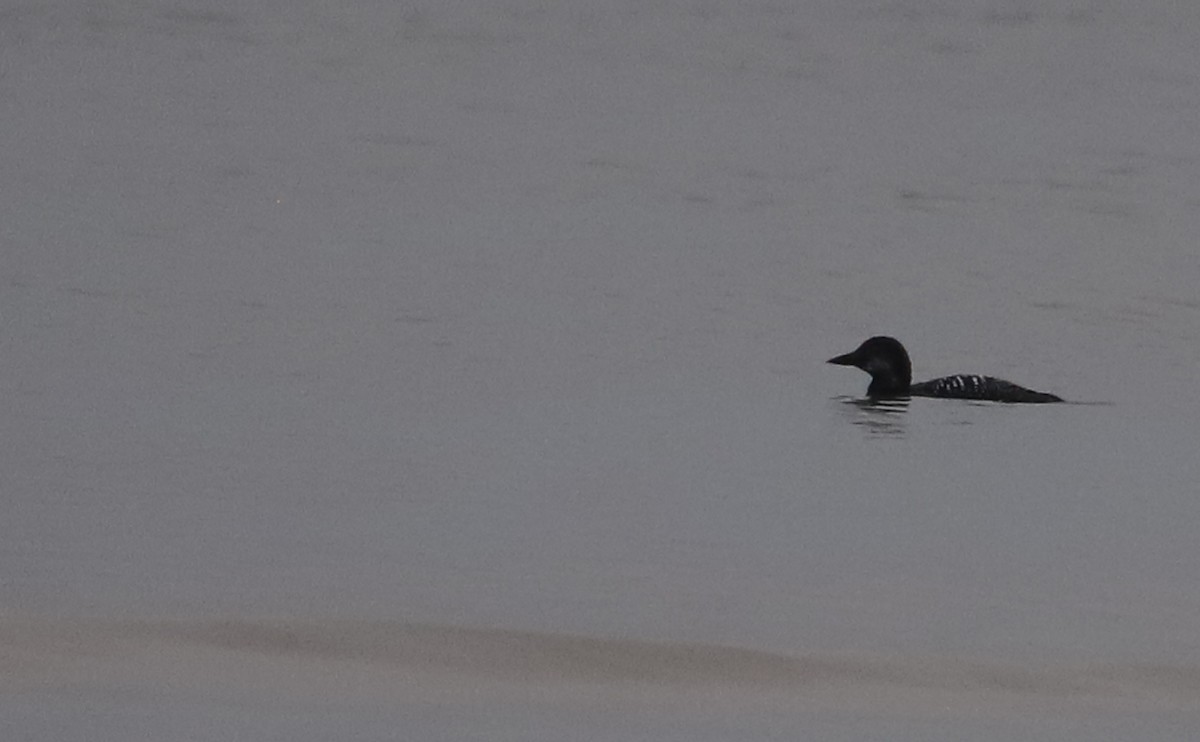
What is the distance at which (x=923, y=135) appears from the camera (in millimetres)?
20938

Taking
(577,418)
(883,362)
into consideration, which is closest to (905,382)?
(883,362)

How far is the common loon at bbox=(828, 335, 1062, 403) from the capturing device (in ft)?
34.8

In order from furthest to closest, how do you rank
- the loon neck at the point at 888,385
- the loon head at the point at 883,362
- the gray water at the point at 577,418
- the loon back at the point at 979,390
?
the loon head at the point at 883,362
the loon neck at the point at 888,385
the loon back at the point at 979,390
the gray water at the point at 577,418

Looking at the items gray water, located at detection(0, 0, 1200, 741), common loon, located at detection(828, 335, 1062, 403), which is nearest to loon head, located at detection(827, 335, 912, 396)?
common loon, located at detection(828, 335, 1062, 403)

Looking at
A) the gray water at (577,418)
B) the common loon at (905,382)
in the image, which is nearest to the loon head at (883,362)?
the common loon at (905,382)

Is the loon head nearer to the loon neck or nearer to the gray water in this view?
the loon neck

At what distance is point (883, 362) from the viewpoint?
436 inches

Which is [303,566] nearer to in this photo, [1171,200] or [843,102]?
[1171,200]

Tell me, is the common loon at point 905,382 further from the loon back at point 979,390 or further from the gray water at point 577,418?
the gray water at point 577,418

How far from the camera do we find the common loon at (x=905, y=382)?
10.6m

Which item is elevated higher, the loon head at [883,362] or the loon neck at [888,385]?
the loon head at [883,362]

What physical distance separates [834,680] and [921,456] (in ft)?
11.2

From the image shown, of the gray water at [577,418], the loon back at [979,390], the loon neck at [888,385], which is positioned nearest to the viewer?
the gray water at [577,418]

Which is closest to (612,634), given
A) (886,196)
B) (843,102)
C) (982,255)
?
(982,255)
